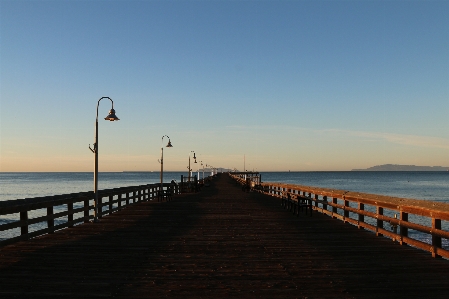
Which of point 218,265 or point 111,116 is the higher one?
point 111,116

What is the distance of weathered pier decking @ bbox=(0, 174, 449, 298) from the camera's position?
22.9 ft

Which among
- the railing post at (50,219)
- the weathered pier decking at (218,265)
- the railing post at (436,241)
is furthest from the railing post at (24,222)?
the railing post at (436,241)

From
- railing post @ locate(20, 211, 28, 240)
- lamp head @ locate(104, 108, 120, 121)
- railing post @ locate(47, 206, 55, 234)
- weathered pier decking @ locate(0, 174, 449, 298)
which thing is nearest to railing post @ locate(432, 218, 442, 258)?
weathered pier decking @ locate(0, 174, 449, 298)

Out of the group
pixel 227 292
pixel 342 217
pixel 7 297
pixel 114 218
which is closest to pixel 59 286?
pixel 7 297

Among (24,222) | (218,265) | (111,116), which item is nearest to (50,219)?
(24,222)

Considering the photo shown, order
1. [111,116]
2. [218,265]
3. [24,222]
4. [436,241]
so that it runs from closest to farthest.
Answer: [218,265] → [436,241] → [24,222] → [111,116]

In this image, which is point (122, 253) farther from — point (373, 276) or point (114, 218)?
point (114, 218)

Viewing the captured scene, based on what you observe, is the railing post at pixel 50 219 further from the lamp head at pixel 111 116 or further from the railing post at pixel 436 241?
the railing post at pixel 436 241

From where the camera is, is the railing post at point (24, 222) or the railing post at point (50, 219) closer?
the railing post at point (24, 222)

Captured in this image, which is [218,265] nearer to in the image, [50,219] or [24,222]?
[24,222]

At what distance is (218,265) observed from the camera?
8.82 m

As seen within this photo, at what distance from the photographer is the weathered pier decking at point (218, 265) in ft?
22.9

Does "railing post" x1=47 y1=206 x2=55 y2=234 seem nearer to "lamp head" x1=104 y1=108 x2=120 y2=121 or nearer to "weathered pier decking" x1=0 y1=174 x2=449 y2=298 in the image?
"weathered pier decking" x1=0 y1=174 x2=449 y2=298

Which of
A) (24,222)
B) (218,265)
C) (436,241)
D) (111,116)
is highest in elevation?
(111,116)
